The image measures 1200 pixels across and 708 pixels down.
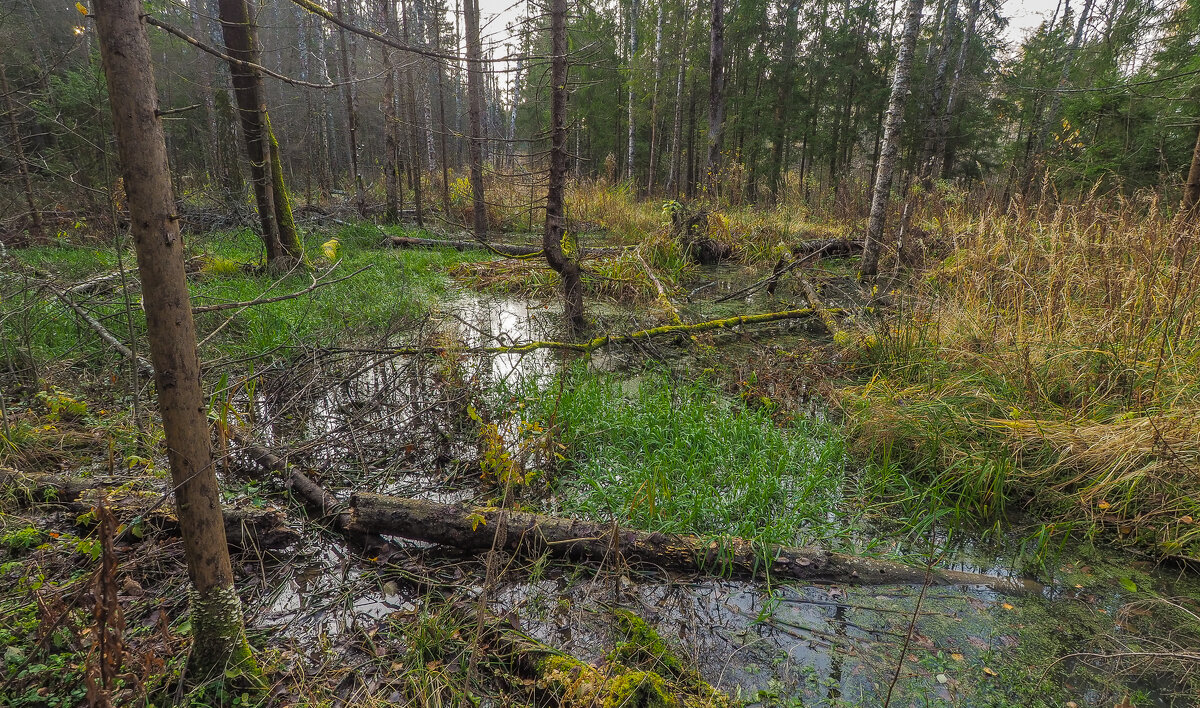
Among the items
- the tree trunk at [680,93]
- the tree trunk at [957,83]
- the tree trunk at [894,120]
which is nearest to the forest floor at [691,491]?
the tree trunk at [894,120]

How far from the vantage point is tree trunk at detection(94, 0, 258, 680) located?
1260 millimetres

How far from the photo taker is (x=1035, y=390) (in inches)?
138

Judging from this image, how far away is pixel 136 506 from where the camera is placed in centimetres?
243

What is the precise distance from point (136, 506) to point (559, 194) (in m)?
3.75

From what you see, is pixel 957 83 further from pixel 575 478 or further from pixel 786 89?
pixel 575 478

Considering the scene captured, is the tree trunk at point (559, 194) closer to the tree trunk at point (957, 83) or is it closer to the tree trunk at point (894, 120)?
the tree trunk at point (894, 120)

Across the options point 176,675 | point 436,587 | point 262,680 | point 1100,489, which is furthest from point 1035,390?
point 176,675

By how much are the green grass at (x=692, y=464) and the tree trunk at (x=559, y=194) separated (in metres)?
1.47

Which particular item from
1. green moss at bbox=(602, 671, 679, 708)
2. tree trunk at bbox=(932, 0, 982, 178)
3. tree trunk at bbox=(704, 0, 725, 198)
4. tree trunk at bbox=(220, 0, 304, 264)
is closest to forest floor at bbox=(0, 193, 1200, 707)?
green moss at bbox=(602, 671, 679, 708)

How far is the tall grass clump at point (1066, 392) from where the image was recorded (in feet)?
9.11

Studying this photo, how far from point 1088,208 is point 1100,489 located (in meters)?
3.22

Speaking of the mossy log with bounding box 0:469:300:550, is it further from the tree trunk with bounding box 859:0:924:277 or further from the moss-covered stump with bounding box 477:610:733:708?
the tree trunk with bounding box 859:0:924:277

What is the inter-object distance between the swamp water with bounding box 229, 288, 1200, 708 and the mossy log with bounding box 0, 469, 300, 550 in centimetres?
19

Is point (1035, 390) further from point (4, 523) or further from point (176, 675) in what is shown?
point (4, 523)
